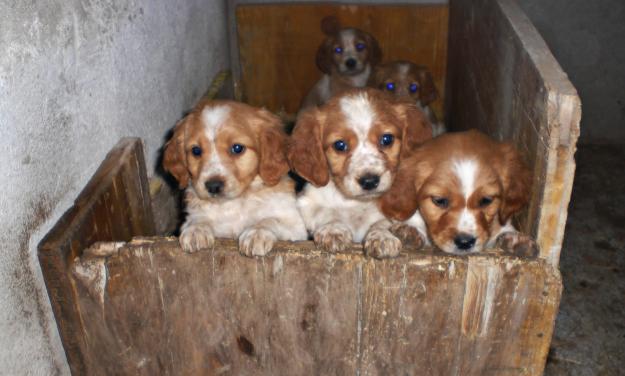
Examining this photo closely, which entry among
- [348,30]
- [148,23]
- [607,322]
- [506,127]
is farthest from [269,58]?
[607,322]

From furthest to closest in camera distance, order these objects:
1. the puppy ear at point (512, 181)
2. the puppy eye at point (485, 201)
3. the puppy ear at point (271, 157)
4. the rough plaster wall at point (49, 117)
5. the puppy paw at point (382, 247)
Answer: the puppy ear at point (271, 157) < the puppy eye at point (485, 201) < the puppy ear at point (512, 181) < the puppy paw at point (382, 247) < the rough plaster wall at point (49, 117)

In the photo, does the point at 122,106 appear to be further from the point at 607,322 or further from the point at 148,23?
the point at 607,322

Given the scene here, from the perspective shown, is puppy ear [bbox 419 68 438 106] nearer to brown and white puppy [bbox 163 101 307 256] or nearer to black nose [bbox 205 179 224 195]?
brown and white puppy [bbox 163 101 307 256]

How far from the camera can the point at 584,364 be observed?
430 centimetres

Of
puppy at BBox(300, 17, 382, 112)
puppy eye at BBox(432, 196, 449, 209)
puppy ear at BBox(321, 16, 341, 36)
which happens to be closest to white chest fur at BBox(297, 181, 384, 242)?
puppy eye at BBox(432, 196, 449, 209)

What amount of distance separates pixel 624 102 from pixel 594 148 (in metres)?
0.65

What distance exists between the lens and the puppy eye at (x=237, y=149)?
3.34m

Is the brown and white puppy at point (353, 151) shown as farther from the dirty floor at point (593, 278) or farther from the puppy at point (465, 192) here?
the dirty floor at point (593, 278)

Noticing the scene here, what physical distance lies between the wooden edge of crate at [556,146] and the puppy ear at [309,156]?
Result: 1167mm

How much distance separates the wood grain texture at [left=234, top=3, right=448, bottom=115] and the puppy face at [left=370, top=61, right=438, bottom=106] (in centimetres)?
91

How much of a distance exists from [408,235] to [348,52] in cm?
361

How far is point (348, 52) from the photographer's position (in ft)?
20.6

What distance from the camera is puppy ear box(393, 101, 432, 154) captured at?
3406 mm

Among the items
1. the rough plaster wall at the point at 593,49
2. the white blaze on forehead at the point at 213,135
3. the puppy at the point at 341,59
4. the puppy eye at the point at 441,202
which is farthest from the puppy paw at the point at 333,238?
the rough plaster wall at the point at 593,49
